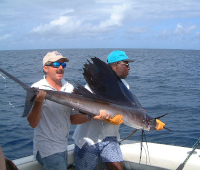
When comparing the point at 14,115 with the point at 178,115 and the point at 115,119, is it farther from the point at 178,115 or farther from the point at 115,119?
the point at 115,119

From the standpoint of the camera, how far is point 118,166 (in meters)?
2.35

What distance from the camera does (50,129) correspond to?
80.0 inches

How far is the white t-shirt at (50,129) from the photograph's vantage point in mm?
2027

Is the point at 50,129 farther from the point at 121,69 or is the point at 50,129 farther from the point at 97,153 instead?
the point at 121,69

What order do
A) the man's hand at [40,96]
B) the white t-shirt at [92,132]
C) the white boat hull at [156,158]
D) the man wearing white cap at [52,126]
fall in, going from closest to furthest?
the man's hand at [40,96]
the man wearing white cap at [52,126]
the white t-shirt at [92,132]
the white boat hull at [156,158]

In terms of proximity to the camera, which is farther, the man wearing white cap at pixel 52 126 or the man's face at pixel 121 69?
the man's face at pixel 121 69

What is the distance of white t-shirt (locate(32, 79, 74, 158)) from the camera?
79.8 inches

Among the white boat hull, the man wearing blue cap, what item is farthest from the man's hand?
the white boat hull

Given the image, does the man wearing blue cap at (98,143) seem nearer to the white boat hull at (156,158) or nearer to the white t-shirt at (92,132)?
the white t-shirt at (92,132)

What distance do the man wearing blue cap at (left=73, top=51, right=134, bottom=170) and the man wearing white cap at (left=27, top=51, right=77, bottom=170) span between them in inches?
10.4

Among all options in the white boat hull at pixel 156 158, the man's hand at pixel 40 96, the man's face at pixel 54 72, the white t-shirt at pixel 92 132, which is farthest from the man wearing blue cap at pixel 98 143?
the man's hand at pixel 40 96

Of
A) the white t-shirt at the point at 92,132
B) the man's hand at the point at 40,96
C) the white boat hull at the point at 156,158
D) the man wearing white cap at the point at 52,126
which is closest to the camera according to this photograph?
the man's hand at the point at 40,96

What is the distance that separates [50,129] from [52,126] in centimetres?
3

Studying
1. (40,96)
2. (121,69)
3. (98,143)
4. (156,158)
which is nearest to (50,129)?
(40,96)
